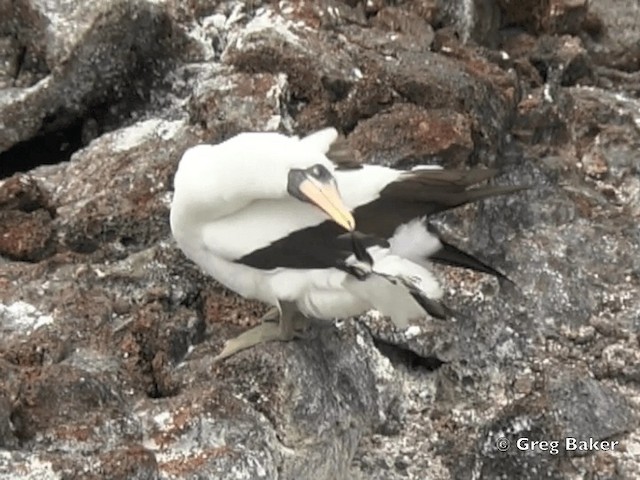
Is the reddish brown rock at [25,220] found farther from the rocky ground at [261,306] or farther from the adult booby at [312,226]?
the adult booby at [312,226]

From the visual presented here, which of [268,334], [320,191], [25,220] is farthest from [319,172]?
[25,220]

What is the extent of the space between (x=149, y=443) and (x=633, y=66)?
3.98m

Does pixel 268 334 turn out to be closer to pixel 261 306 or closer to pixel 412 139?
pixel 261 306

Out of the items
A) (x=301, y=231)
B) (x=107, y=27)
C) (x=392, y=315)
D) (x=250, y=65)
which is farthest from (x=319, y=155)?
(x=107, y=27)

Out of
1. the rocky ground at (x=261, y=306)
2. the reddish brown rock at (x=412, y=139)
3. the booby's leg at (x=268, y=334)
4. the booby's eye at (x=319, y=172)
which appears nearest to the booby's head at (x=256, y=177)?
the booby's eye at (x=319, y=172)

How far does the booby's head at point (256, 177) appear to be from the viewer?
11.9 feet

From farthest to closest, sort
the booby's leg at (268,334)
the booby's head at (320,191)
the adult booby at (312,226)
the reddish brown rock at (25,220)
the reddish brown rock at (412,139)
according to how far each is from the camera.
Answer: the reddish brown rock at (412,139) < the reddish brown rock at (25,220) < the booby's leg at (268,334) < the adult booby at (312,226) < the booby's head at (320,191)

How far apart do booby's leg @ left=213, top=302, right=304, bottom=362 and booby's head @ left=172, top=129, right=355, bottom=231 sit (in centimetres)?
40

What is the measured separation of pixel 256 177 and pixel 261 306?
2.53ft

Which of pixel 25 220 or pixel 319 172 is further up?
pixel 319 172

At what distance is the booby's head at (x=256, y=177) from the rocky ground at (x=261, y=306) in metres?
0.51

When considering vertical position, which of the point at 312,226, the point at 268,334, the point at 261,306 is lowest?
Result: the point at 261,306

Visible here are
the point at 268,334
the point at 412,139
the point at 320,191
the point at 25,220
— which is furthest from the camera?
the point at 412,139

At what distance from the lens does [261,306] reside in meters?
4.38
